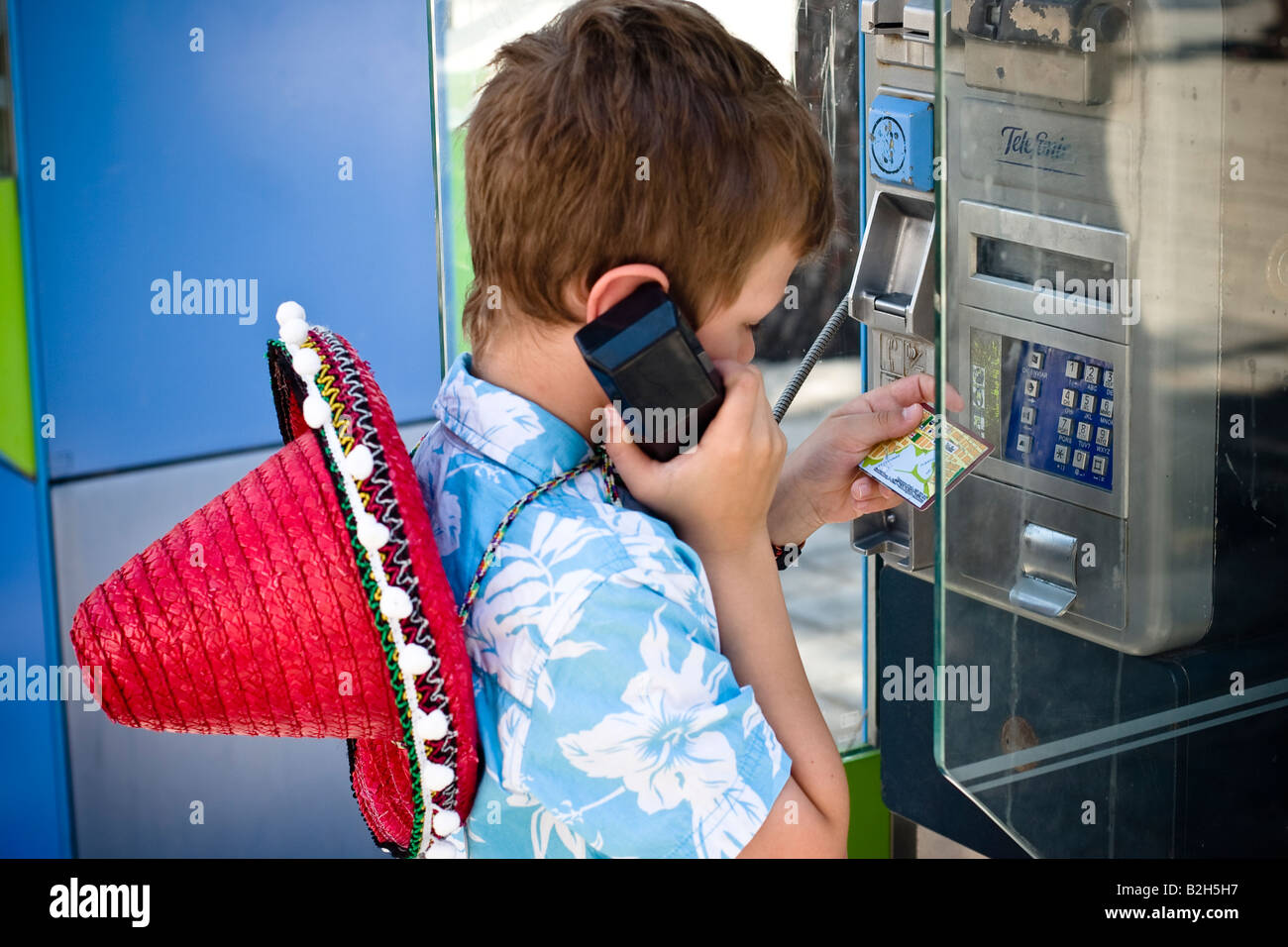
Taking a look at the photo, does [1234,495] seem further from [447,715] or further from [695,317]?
[447,715]

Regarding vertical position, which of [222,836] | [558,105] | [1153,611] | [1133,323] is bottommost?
[222,836]

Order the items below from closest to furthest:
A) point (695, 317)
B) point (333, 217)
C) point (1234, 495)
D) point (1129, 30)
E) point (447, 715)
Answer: point (447, 715), point (695, 317), point (1129, 30), point (1234, 495), point (333, 217)

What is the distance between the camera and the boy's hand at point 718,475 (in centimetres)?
102

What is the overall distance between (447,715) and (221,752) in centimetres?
148

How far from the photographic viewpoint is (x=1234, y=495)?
1.40 metres

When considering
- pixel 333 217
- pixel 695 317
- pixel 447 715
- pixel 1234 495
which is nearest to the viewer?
pixel 447 715

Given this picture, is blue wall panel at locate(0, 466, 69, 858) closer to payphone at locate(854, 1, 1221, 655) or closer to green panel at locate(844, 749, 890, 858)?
green panel at locate(844, 749, 890, 858)

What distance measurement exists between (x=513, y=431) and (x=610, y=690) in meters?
0.21

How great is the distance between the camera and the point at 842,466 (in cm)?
135

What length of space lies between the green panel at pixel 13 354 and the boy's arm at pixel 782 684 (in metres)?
1.37

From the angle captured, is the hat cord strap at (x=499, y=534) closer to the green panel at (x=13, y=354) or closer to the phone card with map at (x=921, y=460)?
the phone card with map at (x=921, y=460)

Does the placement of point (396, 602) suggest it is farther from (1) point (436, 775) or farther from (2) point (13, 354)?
(2) point (13, 354)

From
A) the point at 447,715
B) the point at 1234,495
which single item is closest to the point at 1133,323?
the point at 1234,495

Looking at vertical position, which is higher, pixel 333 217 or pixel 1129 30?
pixel 1129 30
